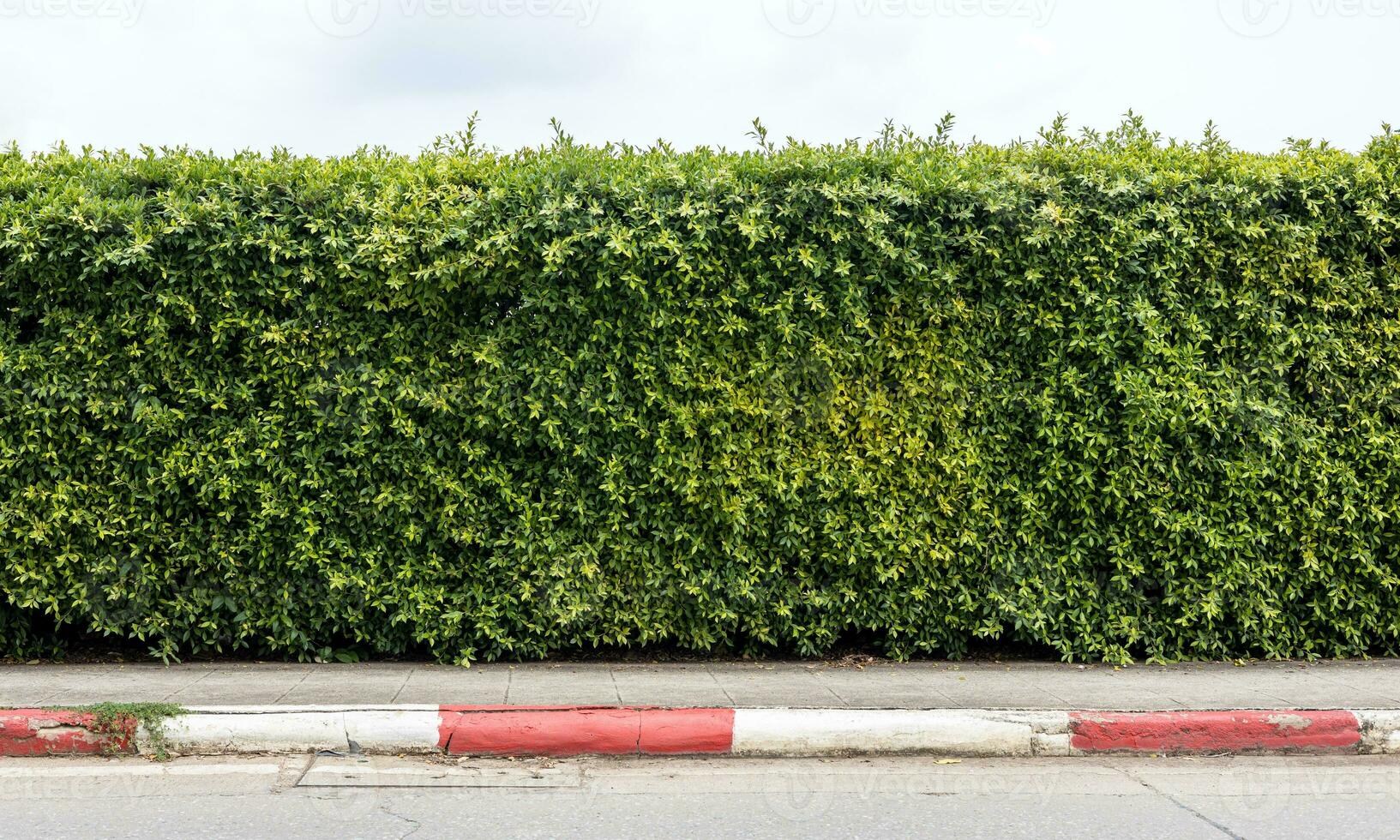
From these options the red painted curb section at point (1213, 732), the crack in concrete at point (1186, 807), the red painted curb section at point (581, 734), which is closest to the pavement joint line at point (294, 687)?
the red painted curb section at point (581, 734)

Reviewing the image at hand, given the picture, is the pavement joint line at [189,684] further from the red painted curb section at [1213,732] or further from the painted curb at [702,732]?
the red painted curb section at [1213,732]

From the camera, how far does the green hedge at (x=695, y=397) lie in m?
6.59

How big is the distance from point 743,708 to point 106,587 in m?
3.99

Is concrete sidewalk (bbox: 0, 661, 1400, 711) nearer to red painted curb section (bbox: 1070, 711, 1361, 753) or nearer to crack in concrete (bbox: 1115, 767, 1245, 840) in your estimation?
red painted curb section (bbox: 1070, 711, 1361, 753)

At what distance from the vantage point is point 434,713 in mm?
5578

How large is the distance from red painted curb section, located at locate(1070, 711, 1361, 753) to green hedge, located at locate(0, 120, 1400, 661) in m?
1.38

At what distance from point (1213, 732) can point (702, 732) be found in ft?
8.78

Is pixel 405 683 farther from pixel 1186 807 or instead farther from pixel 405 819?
pixel 1186 807

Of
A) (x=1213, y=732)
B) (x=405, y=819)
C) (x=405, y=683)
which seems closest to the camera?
(x=405, y=819)

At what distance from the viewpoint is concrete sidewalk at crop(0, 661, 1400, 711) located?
5.94 m

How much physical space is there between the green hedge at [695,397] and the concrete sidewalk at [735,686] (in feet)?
0.87

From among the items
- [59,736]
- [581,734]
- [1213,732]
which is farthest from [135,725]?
[1213,732]

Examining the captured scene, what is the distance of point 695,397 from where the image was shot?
685 cm

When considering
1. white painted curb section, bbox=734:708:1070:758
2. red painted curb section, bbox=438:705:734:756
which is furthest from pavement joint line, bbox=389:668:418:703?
white painted curb section, bbox=734:708:1070:758
